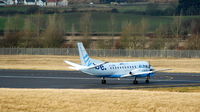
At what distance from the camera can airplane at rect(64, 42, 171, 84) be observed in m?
60.4

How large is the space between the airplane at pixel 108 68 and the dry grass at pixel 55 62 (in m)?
25.9

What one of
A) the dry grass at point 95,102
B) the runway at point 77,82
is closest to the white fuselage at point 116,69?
the runway at point 77,82

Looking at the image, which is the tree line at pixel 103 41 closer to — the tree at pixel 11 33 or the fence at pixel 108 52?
the tree at pixel 11 33

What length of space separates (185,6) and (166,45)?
3522cm

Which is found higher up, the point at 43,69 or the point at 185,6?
the point at 185,6

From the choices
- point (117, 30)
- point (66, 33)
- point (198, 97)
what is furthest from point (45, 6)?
point (198, 97)

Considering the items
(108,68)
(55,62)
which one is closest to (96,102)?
(108,68)

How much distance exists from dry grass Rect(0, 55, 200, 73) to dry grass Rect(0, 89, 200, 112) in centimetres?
4622

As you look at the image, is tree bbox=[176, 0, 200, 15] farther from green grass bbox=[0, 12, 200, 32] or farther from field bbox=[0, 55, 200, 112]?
field bbox=[0, 55, 200, 112]

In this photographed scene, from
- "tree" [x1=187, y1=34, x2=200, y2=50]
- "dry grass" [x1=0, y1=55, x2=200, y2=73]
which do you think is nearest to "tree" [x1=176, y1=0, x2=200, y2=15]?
"tree" [x1=187, y1=34, x2=200, y2=50]

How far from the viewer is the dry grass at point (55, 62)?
91438mm

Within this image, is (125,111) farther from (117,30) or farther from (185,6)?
(185,6)

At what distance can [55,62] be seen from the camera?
98.4 m

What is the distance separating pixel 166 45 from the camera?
388ft
